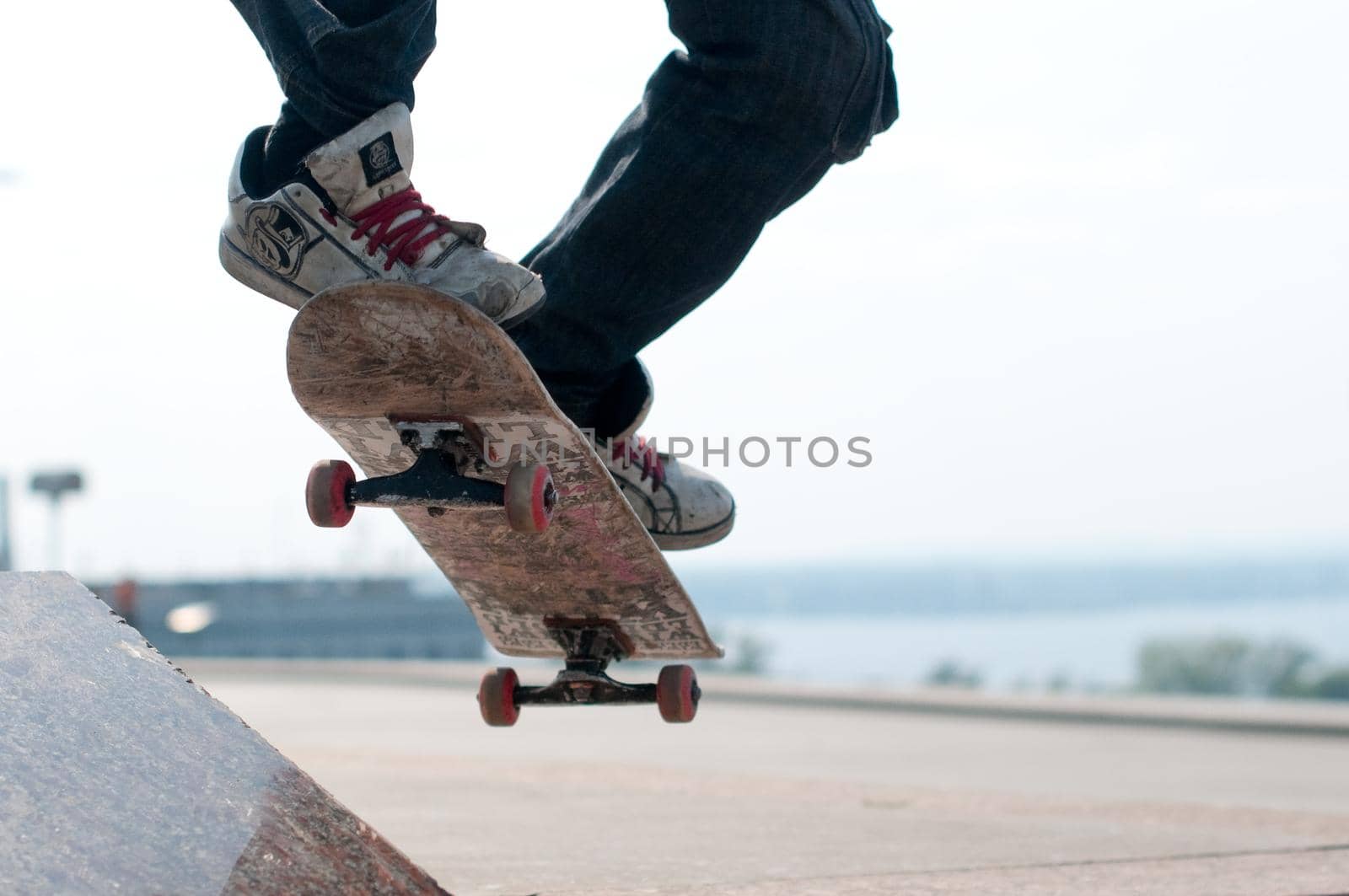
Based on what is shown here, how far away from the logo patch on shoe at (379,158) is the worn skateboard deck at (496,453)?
9.3 inches

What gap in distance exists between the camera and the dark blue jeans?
106 inches

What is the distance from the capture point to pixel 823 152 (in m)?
2.84

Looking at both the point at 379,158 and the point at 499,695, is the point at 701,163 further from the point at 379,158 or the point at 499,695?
the point at 499,695

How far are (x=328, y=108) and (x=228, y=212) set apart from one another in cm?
26

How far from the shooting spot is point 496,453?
264cm

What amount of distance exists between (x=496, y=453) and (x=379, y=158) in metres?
0.51

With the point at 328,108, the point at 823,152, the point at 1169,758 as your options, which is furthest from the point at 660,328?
the point at 1169,758

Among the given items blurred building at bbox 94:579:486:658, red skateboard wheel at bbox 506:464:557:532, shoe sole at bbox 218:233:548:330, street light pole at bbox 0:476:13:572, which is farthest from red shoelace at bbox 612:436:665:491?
blurred building at bbox 94:579:486:658

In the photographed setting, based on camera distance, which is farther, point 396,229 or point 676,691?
point 676,691

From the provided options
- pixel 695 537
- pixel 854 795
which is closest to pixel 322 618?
pixel 854 795

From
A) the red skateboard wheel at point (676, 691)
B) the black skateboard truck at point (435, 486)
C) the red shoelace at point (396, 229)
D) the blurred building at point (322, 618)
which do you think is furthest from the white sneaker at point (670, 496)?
the blurred building at point (322, 618)

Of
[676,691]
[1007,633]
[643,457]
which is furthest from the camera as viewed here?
[1007,633]

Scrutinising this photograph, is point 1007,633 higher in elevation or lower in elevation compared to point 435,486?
higher

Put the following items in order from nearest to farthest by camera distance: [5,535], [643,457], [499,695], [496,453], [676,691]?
[496,453] < [676,691] < [499,695] < [643,457] < [5,535]
